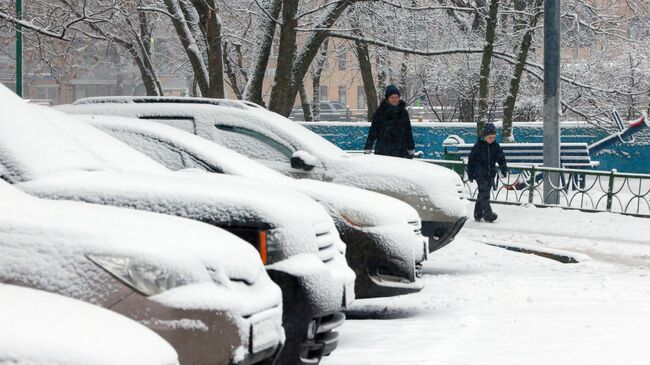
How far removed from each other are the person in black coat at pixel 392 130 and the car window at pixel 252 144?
5.52 m

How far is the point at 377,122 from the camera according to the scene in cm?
1675

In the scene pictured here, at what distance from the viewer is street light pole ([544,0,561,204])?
20375mm

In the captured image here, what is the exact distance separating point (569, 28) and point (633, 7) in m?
1.87

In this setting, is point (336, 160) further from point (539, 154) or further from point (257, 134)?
point (539, 154)

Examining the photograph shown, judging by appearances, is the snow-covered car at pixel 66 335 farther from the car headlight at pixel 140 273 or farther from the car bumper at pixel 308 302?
the car bumper at pixel 308 302

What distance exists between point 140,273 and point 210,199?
165 cm

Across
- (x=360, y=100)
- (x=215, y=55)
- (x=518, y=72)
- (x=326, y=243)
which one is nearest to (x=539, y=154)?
(x=518, y=72)

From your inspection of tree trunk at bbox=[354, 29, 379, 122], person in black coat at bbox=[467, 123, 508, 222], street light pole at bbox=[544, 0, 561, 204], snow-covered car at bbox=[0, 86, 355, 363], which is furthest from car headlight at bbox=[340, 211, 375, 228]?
tree trunk at bbox=[354, 29, 379, 122]

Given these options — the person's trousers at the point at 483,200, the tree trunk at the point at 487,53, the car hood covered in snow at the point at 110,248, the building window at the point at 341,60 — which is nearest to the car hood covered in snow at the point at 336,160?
the car hood covered in snow at the point at 110,248

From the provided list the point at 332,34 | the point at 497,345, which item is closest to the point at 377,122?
the point at 332,34

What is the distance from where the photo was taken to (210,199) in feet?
22.0

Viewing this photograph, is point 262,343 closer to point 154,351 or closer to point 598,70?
point 154,351

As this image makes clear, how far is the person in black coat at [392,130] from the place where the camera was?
54.7 feet

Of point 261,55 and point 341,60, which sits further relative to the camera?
point 341,60
